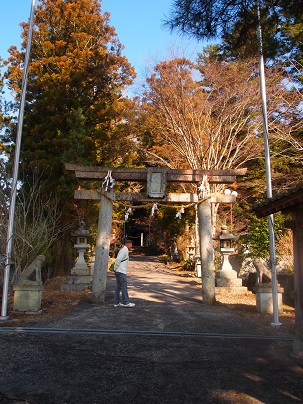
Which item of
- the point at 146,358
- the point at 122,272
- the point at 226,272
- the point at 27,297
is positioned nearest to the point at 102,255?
the point at 122,272

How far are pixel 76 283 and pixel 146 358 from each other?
7864mm

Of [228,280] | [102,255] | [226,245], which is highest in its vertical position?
[226,245]

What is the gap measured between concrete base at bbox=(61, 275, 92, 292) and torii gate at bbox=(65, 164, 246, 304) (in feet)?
9.12

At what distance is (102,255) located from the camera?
9.80 m

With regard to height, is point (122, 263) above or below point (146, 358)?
above

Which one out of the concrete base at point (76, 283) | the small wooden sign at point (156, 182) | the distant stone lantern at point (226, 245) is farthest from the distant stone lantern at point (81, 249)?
the distant stone lantern at point (226, 245)

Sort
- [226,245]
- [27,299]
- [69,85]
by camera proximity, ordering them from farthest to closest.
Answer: [69,85] → [226,245] → [27,299]

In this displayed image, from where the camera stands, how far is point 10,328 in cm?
664

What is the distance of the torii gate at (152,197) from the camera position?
9812mm

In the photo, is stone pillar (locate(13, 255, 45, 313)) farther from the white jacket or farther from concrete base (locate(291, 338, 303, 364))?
concrete base (locate(291, 338, 303, 364))

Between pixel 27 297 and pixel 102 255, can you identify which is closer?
pixel 27 297

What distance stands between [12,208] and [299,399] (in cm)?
618

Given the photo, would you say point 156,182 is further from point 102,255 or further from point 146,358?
point 146,358

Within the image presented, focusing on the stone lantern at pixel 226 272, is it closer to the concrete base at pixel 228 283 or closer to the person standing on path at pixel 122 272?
the concrete base at pixel 228 283
